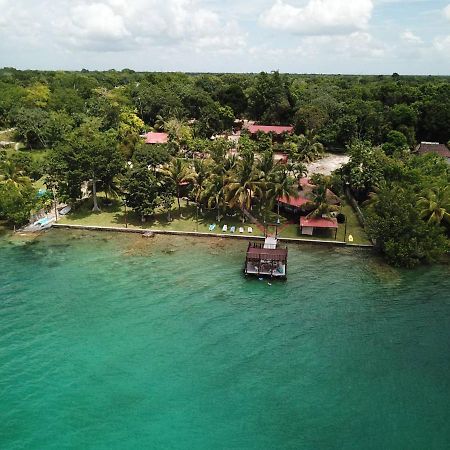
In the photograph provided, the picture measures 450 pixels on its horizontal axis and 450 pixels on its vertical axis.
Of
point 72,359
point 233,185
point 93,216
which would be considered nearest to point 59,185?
point 93,216

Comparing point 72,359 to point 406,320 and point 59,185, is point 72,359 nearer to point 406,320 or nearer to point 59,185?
point 406,320

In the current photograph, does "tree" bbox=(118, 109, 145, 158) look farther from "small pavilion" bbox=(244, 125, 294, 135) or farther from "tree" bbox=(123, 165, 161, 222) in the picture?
"small pavilion" bbox=(244, 125, 294, 135)

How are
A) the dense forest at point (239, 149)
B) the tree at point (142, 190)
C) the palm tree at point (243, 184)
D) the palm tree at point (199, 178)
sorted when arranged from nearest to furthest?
1. the dense forest at point (239, 149)
2. the palm tree at point (243, 184)
3. the tree at point (142, 190)
4. the palm tree at point (199, 178)

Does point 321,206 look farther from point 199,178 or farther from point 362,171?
point 199,178

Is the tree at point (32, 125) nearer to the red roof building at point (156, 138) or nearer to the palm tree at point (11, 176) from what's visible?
the red roof building at point (156, 138)

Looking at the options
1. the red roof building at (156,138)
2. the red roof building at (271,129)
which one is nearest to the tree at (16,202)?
the red roof building at (156,138)

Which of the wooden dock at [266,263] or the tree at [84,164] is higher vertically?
the tree at [84,164]
